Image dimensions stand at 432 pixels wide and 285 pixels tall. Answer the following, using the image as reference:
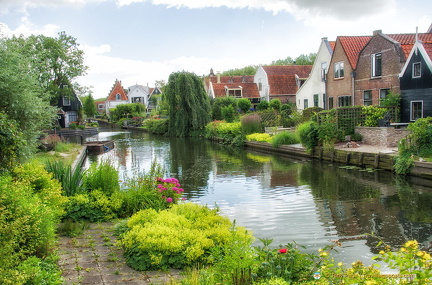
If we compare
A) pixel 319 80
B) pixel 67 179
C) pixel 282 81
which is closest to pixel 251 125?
pixel 319 80

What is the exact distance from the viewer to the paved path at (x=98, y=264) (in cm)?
549

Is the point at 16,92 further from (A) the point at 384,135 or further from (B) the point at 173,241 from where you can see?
(A) the point at 384,135

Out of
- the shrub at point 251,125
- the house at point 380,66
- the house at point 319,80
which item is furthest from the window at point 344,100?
the shrub at point 251,125

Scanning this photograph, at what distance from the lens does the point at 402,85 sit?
24156 millimetres

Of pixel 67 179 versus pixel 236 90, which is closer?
pixel 67 179

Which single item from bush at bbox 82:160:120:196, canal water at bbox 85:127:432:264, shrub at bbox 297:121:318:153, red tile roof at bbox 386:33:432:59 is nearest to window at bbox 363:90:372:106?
red tile roof at bbox 386:33:432:59

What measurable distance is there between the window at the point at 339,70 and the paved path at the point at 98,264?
2881 cm

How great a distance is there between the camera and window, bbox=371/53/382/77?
91.0 feet

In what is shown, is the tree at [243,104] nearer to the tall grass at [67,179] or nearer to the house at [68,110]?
the house at [68,110]

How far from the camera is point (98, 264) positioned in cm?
607

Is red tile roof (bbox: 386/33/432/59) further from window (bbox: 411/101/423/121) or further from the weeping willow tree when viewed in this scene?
the weeping willow tree

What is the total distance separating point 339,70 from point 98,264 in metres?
30.4

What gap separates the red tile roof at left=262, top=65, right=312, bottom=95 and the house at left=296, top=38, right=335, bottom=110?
12378mm

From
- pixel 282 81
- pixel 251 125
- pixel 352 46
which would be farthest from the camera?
pixel 282 81
